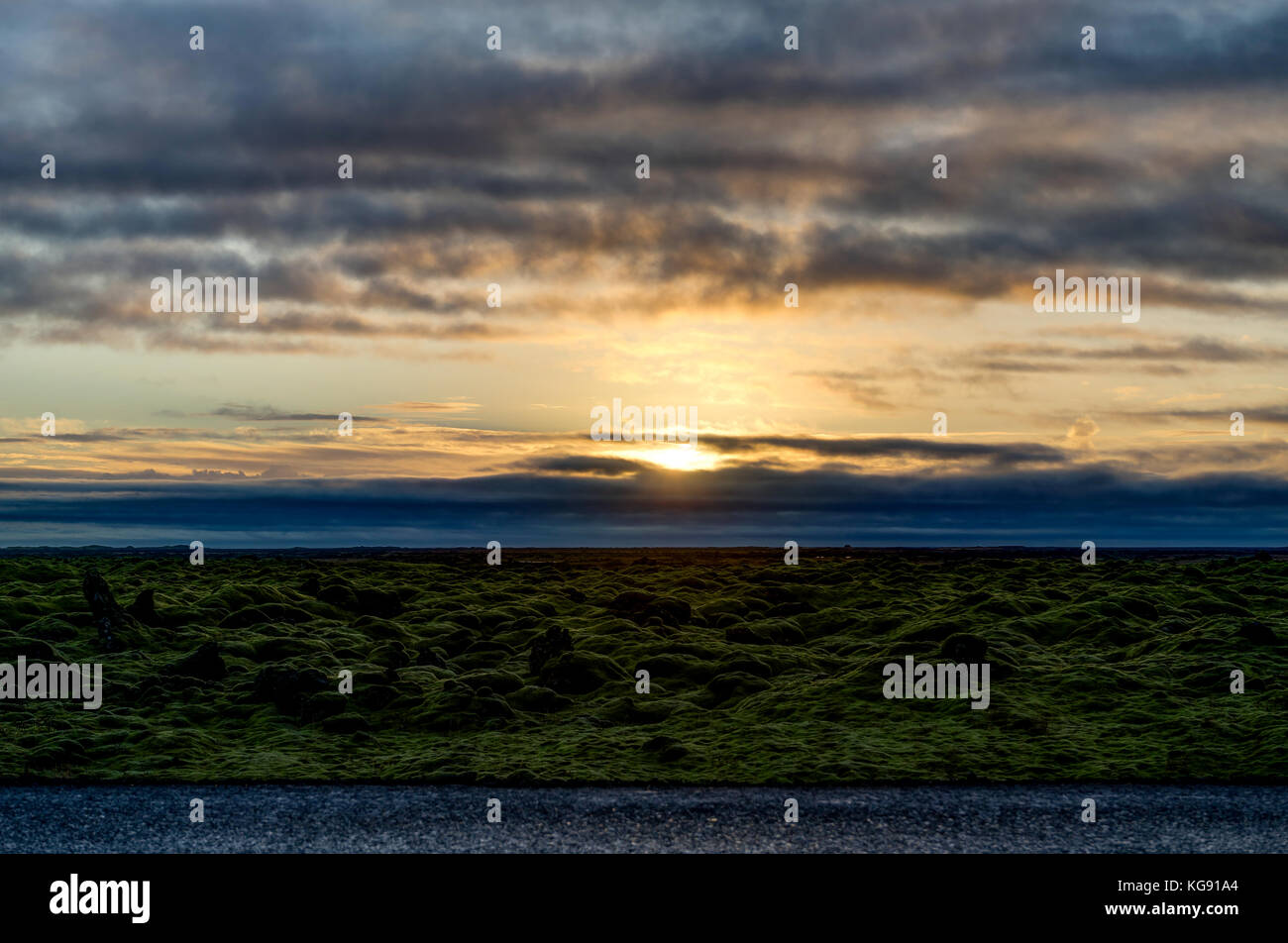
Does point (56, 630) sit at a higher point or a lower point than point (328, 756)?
higher

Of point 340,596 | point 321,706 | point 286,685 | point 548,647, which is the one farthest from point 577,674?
point 340,596

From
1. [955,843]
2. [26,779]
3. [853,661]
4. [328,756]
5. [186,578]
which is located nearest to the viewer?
[955,843]

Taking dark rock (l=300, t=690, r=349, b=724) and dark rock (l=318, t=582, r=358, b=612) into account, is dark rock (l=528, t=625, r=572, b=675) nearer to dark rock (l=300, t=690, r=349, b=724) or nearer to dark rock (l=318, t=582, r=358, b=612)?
dark rock (l=300, t=690, r=349, b=724)

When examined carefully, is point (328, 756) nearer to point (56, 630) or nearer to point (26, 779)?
point (26, 779)

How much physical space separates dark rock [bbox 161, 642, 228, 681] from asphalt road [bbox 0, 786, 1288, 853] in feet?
42.3

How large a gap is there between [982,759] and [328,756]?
1883 centimetres

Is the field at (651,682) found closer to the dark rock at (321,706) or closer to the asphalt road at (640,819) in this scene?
the dark rock at (321,706)

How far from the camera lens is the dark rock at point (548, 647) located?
41406 mm

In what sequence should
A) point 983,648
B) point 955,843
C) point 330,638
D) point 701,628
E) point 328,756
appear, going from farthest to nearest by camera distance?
point 701,628 → point 330,638 → point 983,648 → point 328,756 → point 955,843

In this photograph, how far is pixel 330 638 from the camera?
1857 inches

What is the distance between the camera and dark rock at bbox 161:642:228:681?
39062mm

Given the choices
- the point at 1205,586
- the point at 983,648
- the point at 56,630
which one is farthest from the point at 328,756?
the point at 1205,586

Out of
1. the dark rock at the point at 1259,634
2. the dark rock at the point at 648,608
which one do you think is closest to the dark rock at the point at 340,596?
the dark rock at the point at 648,608

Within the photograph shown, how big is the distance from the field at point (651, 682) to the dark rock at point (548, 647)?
0.12 m
